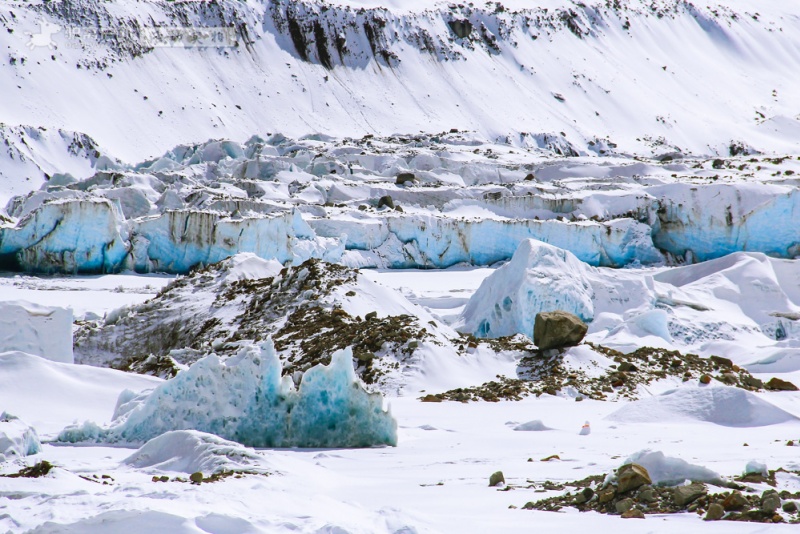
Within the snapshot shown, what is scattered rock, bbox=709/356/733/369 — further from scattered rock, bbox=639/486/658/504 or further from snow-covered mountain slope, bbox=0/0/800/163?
snow-covered mountain slope, bbox=0/0/800/163

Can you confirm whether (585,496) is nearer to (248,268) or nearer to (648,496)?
(648,496)

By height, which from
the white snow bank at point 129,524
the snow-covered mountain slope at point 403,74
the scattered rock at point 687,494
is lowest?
the scattered rock at point 687,494

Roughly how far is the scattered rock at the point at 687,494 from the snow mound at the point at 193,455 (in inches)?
101

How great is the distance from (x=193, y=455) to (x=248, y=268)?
10.9 m

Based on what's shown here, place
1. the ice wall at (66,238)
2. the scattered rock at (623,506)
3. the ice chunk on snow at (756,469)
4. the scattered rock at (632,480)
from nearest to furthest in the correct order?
the scattered rock at (623,506)
the scattered rock at (632,480)
the ice chunk on snow at (756,469)
the ice wall at (66,238)

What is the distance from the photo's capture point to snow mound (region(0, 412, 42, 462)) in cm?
523

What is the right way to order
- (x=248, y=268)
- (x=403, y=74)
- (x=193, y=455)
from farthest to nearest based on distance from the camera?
1. (x=403, y=74)
2. (x=248, y=268)
3. (x=193, y=455)

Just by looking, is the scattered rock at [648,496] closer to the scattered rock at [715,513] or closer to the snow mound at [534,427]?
the scattered rock at [715,513]

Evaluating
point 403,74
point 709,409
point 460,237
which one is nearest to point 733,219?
point 460,237

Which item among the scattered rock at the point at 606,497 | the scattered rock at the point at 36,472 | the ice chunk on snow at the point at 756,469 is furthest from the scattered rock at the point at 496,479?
the scattered rock at the point at 36,472

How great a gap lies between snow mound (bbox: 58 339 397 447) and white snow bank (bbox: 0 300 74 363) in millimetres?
4337

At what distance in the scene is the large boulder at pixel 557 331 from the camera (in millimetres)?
11812

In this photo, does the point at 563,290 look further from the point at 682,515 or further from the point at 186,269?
the point at 186,269

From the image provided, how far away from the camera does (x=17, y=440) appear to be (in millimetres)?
5320
